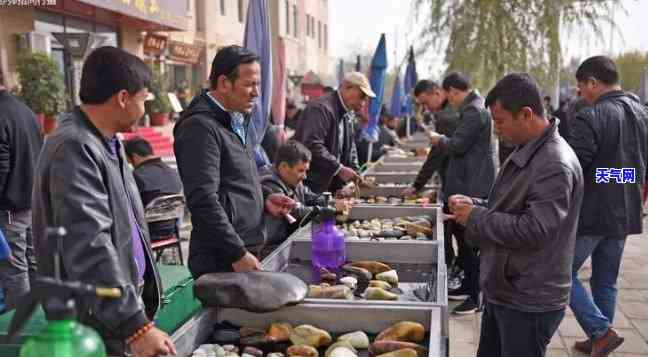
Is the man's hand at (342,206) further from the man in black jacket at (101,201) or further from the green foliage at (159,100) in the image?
the green foliage at (159,100)

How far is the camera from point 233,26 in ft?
88.0

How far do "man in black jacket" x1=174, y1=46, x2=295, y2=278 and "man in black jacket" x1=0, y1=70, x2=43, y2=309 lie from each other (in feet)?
5.16

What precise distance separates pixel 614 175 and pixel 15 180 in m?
3.62

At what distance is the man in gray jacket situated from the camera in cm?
217

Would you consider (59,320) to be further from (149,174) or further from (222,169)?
(149,174)

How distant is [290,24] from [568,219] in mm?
33952

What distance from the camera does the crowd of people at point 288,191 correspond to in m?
1.68

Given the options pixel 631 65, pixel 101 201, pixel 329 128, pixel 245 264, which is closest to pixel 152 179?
pixel 329 128

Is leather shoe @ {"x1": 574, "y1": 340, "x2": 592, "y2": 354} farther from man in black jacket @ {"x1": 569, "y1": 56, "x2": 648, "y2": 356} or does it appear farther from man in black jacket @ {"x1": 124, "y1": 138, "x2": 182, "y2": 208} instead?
man in black jacket @ {"x1": 124, "y1": 138, "x2": 182, "y2": 208}

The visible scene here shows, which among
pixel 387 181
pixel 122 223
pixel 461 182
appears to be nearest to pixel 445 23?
pixel 387 181

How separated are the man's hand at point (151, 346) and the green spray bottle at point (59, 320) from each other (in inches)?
22.1

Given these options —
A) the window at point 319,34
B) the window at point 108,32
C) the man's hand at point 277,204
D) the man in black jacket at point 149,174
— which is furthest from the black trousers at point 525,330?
the window at point 319,34

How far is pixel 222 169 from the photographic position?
259cm

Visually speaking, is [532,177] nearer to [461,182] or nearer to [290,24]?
[461,182]
